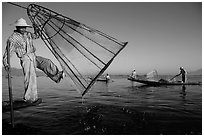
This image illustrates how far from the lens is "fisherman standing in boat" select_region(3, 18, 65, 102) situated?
5012mm

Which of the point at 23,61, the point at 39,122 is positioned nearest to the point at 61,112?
the point at 39,122

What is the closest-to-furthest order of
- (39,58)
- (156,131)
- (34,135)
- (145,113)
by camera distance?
(34,135) < (156,131) < (39,58) < (145,113)

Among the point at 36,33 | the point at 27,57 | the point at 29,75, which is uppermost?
the point at 36,33

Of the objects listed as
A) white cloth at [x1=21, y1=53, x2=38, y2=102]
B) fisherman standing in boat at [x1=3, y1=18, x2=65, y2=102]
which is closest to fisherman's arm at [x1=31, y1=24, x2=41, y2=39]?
fisherman standing in boat at [x1=3, y1=18, x2=65, y2=102]

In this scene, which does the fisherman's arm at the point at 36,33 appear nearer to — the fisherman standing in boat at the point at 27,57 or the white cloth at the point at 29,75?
the fisherman standing in boat at the point at 27,57

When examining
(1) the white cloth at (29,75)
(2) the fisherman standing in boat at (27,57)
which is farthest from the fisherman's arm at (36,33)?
(1) the white cloth at (29,75)

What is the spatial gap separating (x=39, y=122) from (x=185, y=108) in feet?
18.3

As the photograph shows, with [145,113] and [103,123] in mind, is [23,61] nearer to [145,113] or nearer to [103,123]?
[103,123]

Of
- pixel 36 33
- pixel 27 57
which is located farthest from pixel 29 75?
pixel 36 33

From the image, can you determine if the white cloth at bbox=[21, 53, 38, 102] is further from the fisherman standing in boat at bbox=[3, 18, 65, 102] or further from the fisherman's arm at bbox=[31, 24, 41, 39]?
the fisherman's arm at bbox=[31, 24, 41, 39]

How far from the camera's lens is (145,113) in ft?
22.9

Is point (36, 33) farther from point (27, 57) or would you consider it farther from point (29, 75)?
point (29, 75)

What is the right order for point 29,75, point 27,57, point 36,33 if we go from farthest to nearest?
point 36,33
point 29,75
point 27,57

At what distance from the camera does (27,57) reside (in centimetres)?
510
